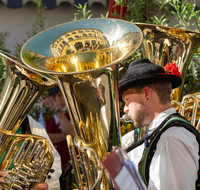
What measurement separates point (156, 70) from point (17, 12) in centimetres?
350

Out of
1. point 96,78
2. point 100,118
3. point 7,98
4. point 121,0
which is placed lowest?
point 7,98

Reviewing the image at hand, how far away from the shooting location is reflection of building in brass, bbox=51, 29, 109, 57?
4.54 ft

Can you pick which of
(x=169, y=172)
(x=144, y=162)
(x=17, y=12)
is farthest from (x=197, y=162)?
(x=17, y=12)

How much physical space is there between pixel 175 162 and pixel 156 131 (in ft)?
0.67

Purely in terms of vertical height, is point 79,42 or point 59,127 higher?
point 79,42

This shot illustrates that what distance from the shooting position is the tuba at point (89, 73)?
115 centimetres

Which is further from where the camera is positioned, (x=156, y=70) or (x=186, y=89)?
(x=186, y=89)

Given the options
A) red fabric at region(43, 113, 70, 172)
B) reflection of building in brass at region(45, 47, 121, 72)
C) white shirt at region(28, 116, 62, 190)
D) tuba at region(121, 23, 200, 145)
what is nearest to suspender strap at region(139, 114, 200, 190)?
reflection of building in brass at region(45, 47, 121, 72)

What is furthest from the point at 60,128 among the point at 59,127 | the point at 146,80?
the point at 146,80

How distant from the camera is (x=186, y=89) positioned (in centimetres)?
290

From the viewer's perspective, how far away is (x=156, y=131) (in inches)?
48.2

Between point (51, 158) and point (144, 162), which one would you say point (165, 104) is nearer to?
point (144, 162)

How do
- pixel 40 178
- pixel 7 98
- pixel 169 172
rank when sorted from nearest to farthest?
pixel 169 172 → pixel 7 98 → pixel 40 178

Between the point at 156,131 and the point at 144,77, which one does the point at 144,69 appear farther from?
the point at 156,131
